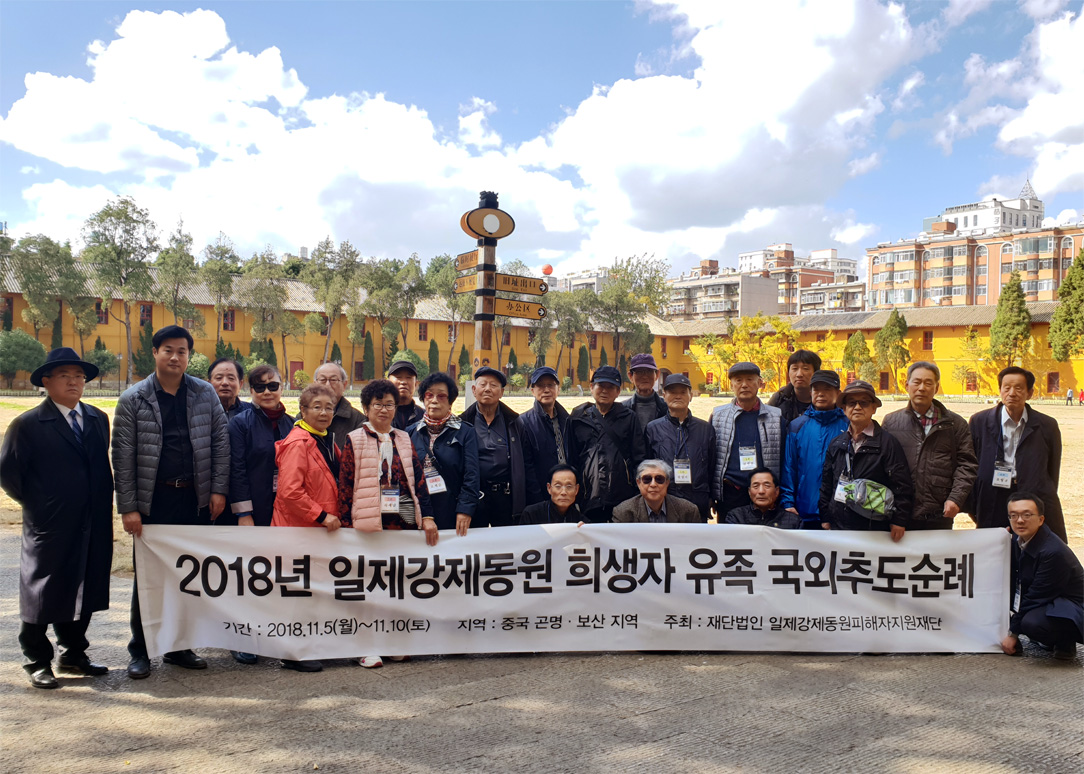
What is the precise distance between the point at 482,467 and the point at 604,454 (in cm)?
88

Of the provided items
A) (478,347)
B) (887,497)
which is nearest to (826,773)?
(887,497)

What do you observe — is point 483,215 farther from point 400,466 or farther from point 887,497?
point 887,497

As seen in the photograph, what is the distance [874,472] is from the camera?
5039mm

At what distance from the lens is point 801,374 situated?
245 inches

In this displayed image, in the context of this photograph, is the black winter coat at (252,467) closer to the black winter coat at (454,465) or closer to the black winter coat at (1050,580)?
the black winter coat at (454,465)

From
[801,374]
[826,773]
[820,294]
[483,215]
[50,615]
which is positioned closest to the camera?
[826,773]

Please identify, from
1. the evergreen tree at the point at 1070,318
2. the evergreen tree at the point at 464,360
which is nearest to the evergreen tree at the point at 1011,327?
the evergreen tree at the point at 1070,318

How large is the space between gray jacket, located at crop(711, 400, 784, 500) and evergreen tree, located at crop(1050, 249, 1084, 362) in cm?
5203

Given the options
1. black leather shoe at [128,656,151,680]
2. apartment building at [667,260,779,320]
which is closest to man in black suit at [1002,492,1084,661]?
black leather shoe at [128,656,151,680]

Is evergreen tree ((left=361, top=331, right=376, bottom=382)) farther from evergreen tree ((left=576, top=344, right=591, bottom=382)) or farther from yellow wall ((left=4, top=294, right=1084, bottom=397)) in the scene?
evergreen tree ((left=576, top=344, right=591, bottom=382))

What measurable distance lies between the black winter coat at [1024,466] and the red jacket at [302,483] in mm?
4369

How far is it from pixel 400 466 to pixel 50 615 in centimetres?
204

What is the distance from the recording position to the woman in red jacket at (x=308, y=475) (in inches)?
184

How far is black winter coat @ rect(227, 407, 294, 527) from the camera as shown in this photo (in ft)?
16.2
